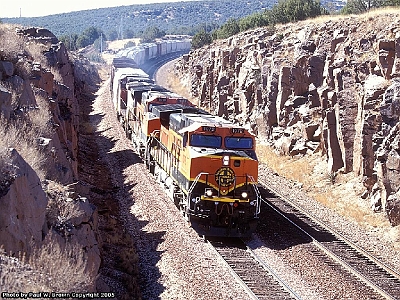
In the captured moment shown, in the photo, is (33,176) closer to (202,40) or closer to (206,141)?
(206,141)

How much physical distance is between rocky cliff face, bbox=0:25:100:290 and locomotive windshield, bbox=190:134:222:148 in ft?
14.9

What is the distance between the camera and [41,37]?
4234 cm

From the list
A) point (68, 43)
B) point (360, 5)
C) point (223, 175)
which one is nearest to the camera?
point (223, 175)

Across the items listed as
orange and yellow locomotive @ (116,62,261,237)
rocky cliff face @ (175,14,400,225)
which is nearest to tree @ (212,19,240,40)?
rocky cliff face @ (175,14,400,225)

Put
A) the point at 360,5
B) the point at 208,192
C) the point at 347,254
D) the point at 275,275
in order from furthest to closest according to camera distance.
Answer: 1. the point at 360,5
2. the point at 208,192
3. the point at 347,254
4. the point at 275,275

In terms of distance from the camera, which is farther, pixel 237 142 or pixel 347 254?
pixel 237 142

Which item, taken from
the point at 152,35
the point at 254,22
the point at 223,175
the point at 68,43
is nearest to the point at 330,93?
the point at 223,175

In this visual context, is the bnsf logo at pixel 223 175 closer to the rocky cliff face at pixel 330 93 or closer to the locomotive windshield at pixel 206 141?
the locomotive windshield at pixel 206 141

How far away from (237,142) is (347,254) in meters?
5.50

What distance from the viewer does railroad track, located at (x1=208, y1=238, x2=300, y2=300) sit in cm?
1547

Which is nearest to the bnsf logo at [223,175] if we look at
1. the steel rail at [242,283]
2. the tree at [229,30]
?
the steel rail at [242,283]

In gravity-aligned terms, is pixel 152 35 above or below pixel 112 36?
above

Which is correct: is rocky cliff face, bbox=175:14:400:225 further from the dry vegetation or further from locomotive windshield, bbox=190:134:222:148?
locomotive windshield, bbox=190:134:222:148

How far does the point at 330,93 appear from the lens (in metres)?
32.0
